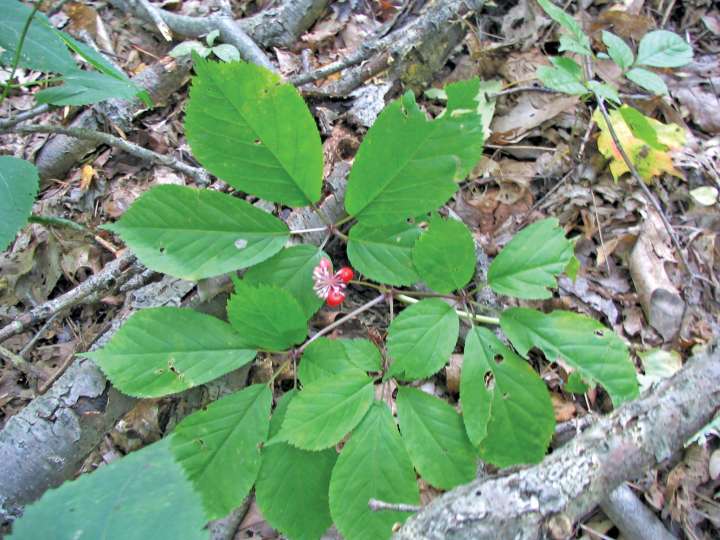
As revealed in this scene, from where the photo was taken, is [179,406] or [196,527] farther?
[179,406]

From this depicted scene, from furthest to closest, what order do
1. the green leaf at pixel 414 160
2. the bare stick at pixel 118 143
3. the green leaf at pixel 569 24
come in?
the green leaf at pixel 569 24
the bare stick at pixel 118 143
the green leaf at pixel 414 160

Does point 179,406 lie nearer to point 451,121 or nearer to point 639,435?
point 451,121

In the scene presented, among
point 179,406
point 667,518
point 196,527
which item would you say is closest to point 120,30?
point 179,406

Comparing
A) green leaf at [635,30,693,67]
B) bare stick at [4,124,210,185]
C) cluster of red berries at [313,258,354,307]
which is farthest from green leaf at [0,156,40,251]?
green leaf at [635,30,693,67]

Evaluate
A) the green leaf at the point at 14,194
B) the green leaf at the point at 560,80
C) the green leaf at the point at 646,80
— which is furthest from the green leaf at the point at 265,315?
the green leaf at the point at 646,80

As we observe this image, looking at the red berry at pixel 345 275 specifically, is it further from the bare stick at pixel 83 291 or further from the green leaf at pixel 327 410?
the bare stick at pixel 83 291

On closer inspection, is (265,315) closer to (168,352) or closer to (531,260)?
(168,352)

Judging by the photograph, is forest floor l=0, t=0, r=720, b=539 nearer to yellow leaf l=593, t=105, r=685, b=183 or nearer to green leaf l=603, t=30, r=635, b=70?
yellow leaf l=593, t=105, r=685, b=183
